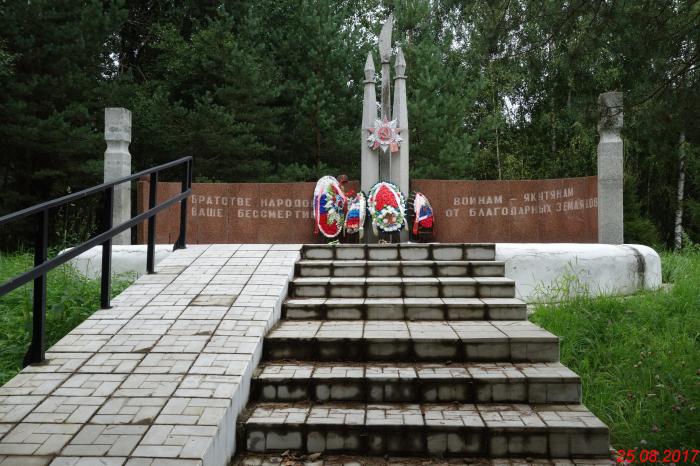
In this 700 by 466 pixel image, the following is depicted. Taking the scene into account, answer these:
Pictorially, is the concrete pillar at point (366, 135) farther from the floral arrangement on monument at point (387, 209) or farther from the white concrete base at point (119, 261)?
the white concrete base at point (119, 261)

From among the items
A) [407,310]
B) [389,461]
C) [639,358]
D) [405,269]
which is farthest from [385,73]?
[389,461]

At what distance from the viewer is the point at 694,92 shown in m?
4.16

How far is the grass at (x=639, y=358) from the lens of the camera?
3.07 meters

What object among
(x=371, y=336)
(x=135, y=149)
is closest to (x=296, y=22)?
(x=135, y=149)

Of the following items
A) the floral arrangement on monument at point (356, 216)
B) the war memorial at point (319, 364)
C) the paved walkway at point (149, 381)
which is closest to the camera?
the paved walkway at point (149, 381)

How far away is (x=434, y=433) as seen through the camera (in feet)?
A: 9.30

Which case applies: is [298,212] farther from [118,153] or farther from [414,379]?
[414,379]

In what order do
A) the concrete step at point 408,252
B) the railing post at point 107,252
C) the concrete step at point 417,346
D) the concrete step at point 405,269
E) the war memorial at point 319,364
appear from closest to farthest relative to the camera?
the war memorial at point 319,364 → the concrete step at point 417,346 → the railing post at point 107,252 → the concrete step at point 405,269 → the concrete step at point 408,252

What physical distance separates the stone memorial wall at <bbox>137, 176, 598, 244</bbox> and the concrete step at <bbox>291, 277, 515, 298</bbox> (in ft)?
12.4

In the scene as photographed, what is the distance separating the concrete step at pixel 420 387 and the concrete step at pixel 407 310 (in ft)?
3.18

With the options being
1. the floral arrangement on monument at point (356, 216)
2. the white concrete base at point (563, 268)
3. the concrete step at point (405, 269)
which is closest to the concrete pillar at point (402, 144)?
the floral arrangement on monument at point (356, 216)

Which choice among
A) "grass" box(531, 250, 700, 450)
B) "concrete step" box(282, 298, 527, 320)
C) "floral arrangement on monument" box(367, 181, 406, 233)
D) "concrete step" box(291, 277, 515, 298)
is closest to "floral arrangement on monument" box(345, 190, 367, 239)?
"floral arrangement on monument" box(367, 181, 406, 233)

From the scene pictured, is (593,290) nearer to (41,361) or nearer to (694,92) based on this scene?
(694,92)

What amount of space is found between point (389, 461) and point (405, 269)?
2435mm
